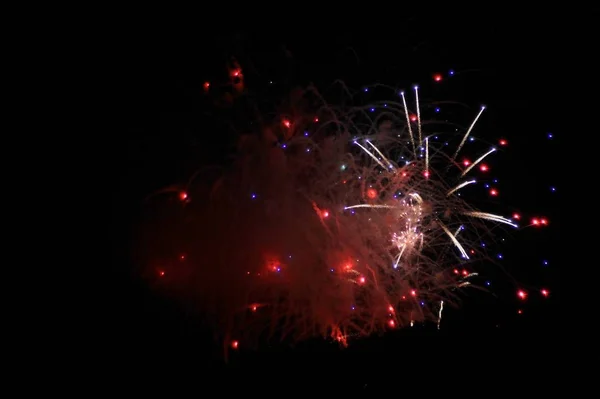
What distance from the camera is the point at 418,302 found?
286 cm

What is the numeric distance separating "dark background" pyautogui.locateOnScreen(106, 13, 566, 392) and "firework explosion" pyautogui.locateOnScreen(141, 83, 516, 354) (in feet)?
0.61

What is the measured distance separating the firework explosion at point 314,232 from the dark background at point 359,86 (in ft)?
0.61

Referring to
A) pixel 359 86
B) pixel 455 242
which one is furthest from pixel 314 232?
pixel 359 86

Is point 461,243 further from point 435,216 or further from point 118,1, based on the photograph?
point 118,1

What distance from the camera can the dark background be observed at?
97.7 inches

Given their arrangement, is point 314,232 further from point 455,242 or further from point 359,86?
point 359,86

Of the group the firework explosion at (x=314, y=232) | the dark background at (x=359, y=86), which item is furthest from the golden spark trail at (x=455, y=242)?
the dark background at (x=359, y=86)

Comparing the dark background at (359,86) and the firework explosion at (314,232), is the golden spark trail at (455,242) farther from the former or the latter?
the dark background at (359,86)

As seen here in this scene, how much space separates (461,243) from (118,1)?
3161mm

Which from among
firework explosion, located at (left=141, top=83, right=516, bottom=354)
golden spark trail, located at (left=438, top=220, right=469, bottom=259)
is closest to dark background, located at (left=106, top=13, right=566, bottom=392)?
firework explosion, located at (left=141, top=83, right=516, bottom=354)

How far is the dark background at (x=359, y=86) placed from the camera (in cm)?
248

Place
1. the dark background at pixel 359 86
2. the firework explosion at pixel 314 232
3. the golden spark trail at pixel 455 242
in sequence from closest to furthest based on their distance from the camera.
Answer: the dark background at pixel 359 86 → the firework explosion at pixel 314 232 → the golden spark trail at pixel 455 242

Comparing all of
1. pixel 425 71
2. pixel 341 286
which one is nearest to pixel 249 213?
pixel 341 286

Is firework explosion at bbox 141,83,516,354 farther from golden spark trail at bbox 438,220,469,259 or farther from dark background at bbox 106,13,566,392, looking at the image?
dark background at bbox 106,13,566,392
